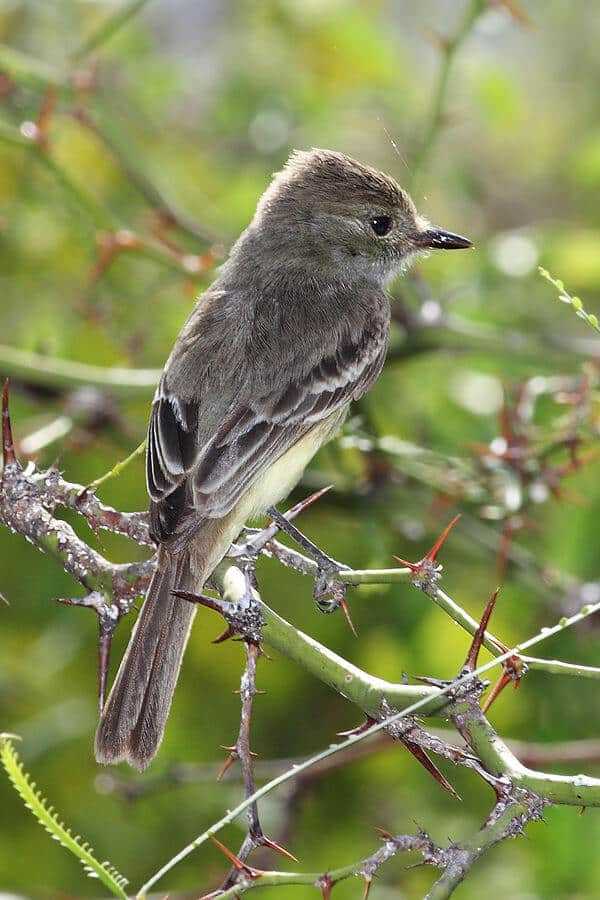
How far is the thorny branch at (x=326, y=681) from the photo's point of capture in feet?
7.73

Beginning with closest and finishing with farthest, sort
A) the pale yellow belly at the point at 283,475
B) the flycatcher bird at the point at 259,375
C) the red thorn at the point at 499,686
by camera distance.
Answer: the red thorn at the point at 499,686 → the flycatcher bird at the point at 259,375 → the pale yellow belly at the point at 283,475

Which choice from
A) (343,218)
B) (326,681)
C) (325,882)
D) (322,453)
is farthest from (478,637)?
(322,453)

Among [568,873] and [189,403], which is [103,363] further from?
[568,873]

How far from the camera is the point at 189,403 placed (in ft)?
13.6

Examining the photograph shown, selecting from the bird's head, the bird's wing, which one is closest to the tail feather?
the bird's wing

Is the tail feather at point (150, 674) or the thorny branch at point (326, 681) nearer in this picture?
the thorny branch at point (326, 681)

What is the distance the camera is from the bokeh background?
5.00 metres

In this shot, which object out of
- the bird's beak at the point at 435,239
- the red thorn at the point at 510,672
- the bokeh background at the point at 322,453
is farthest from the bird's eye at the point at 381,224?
the red thorn at the point at 510,672

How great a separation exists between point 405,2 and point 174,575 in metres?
6.88

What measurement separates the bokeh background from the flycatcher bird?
261 millimetres

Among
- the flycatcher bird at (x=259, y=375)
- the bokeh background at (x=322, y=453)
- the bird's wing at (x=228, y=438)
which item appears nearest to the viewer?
the flycatcher bird at (x=259, y=375)

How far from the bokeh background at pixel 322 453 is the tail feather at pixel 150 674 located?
102cm

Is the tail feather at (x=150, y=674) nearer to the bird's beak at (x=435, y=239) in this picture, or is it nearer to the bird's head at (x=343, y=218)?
the bird's head at (x=343, y=218)

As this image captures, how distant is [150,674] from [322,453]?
2711 millimetres
